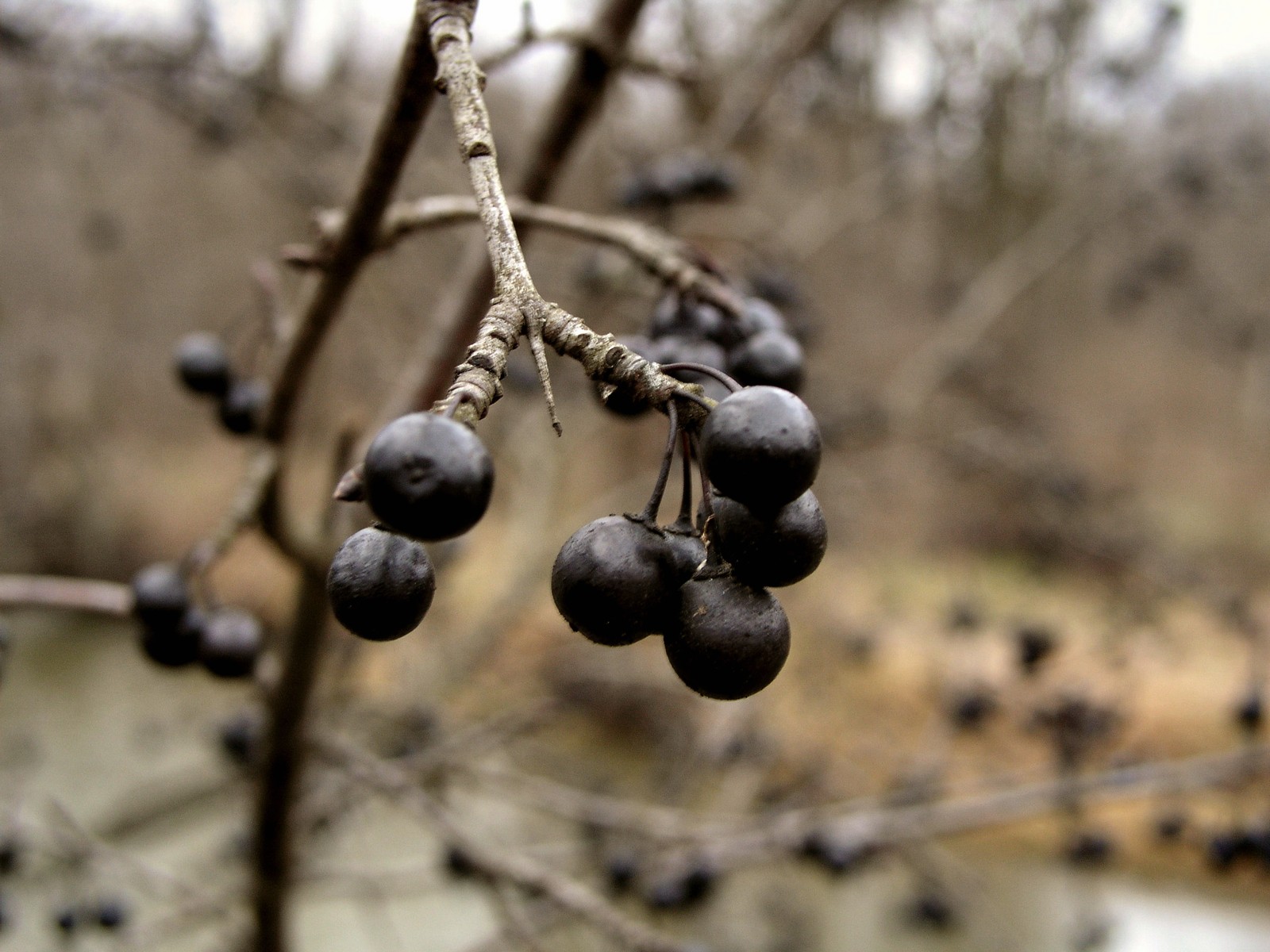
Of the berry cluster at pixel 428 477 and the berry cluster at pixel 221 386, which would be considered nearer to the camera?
the berry cluster at pixel 428 477

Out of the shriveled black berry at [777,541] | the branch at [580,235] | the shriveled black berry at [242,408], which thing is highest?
the branch at [580,235]

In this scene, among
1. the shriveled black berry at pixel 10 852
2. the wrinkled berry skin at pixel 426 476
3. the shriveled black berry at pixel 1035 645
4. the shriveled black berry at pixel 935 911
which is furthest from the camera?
the shriveled black berry at pixel 935 911

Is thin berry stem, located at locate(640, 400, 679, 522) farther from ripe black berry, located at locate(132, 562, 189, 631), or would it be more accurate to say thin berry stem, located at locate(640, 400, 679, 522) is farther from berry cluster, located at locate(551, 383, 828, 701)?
ripe black berry, located at locate(132, 562, 189, 631)

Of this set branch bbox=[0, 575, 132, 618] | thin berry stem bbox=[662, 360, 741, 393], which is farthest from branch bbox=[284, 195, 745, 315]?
branch bbox=[0, 575, 132, 618]

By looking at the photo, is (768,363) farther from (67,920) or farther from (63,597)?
(67,920)

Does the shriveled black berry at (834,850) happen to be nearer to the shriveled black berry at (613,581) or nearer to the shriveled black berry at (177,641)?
the shriveled black berry at (177,641)

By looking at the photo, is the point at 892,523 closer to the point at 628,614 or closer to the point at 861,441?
the point at 861,441

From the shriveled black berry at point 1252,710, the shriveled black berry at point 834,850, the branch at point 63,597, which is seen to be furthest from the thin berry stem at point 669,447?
the shriveled black berry at point 1252,710
